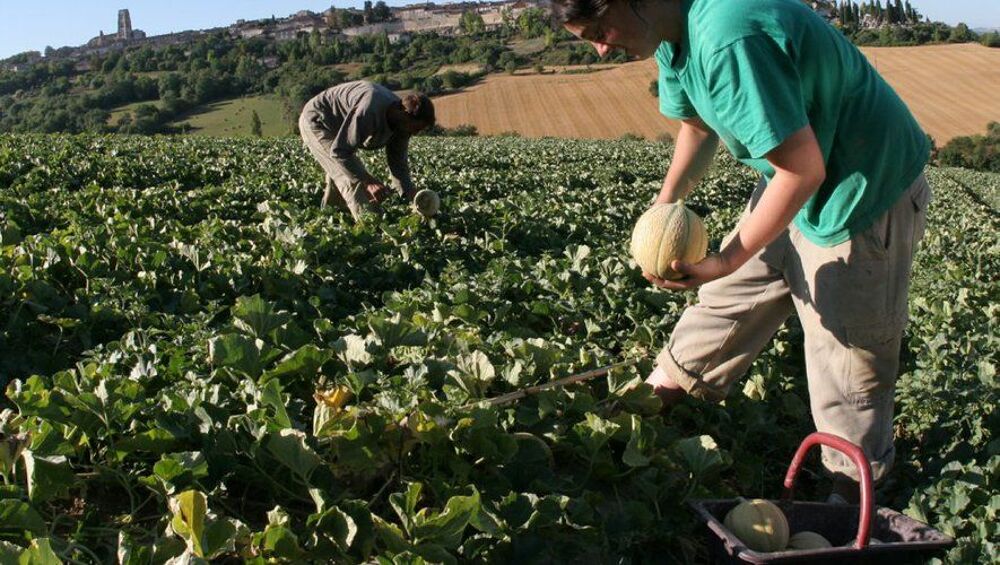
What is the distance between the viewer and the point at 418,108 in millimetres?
6934

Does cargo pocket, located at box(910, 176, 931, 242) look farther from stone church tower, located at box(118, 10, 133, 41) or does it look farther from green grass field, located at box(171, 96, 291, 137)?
stone church tower, located at box(118, 10, 133, 41)

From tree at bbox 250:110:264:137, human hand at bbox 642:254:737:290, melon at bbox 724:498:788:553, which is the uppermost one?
human hand at bbox 642:254:737:290

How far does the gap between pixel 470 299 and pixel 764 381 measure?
172 centimetres

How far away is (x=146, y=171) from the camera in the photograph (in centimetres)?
1266

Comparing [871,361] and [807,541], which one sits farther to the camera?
[871,361]

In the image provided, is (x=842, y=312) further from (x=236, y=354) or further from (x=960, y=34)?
(x=960, y=34)

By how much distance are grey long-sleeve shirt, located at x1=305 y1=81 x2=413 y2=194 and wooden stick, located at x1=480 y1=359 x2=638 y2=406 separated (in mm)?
4171

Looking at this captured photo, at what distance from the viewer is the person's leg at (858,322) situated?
2824 millimetres

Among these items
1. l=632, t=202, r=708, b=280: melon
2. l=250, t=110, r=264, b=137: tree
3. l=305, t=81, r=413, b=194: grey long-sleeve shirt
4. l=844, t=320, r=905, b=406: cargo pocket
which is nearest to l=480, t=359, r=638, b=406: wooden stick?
l=632, t=202, r=708, b=280: melon

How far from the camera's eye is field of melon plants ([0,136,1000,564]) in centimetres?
228

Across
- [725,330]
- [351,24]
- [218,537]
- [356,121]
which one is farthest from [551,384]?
[351,24]

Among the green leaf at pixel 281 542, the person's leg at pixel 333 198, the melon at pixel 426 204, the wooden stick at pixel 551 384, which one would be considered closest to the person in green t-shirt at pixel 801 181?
the wooden stick at pixel 551 384

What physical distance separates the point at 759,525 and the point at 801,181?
1.08 m

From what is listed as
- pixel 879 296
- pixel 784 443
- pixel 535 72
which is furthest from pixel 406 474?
pixel 535 72
